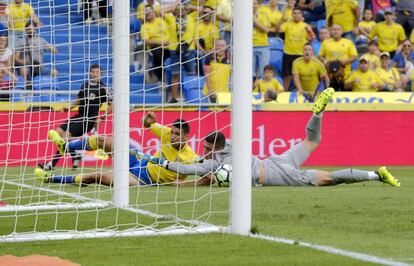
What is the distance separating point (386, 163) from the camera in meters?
22.1

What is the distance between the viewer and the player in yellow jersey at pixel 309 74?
23344 mm

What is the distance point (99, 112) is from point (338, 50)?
11782 mm

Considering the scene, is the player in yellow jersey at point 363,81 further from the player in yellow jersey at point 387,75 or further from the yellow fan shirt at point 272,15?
the yellow fan shirt at point 272,15

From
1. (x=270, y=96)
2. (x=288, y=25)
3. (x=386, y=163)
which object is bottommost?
(x=386, y=163)

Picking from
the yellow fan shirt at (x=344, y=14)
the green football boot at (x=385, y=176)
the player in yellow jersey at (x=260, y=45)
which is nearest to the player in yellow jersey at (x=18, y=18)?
the green football boot at (x=385, y=176)

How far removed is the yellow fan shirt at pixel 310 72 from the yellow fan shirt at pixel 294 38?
0.61 m

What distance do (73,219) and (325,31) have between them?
14804 mm

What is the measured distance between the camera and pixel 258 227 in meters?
9.37

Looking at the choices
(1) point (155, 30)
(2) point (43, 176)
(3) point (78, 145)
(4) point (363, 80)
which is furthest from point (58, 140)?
(4) point (363, 80)

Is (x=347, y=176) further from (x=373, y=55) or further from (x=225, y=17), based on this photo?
(x=373, y=55)

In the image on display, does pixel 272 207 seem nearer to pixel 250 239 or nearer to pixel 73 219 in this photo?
pixel 73 219

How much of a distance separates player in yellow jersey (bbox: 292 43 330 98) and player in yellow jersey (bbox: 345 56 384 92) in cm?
65

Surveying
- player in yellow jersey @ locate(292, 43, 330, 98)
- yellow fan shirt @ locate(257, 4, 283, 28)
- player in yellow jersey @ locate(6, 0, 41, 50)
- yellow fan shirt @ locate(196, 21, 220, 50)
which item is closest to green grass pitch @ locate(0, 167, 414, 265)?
yellow fan shirt @ locate(196, 21, 220, 50)

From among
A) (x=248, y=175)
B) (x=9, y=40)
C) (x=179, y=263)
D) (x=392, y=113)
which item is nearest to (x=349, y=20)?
(x=392, y=113)
